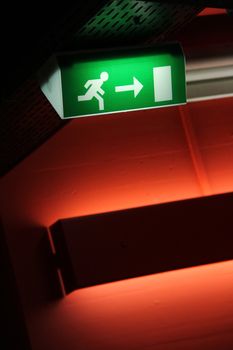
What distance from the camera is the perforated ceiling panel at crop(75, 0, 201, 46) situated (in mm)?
3896

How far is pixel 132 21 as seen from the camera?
408cm

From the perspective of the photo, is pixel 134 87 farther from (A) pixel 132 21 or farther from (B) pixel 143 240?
(B) pixel 143 240

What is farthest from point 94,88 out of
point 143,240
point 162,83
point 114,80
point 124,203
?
point 124,203

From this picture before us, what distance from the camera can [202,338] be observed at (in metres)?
5.41

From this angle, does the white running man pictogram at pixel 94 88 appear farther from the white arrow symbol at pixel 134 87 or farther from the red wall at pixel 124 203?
the red wall at pixel 124 203

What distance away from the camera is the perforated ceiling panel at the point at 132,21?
12.8 ft

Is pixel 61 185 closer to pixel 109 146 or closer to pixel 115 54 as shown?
pixel 109 146

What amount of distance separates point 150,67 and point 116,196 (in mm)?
1665

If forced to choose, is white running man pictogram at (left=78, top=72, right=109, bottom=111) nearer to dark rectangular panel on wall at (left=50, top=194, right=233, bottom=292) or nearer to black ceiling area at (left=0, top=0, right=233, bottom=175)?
black ceiling area at (left=0, top=0, right=233, bottom=175)

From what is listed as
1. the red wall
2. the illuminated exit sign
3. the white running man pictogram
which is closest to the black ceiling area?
the illuminated exit sign

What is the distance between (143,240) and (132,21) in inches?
65.9

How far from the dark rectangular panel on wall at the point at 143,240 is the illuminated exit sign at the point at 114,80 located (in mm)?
1203

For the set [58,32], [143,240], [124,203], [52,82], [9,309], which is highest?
[58,32]

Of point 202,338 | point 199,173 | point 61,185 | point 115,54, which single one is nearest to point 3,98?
point 115,54
